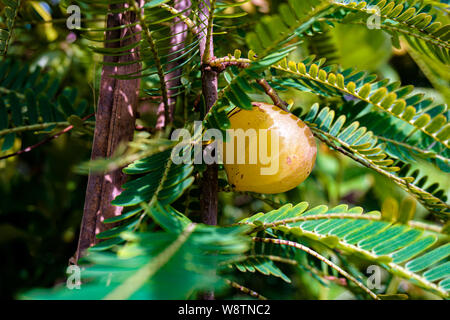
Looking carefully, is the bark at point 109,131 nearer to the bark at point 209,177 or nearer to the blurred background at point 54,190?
the bark at point 209,177

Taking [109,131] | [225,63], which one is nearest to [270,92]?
[225,63]

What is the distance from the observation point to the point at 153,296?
0.24 meters

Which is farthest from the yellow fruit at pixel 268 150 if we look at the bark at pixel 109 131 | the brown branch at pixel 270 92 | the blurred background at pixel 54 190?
the blurred background at pixel 54 190

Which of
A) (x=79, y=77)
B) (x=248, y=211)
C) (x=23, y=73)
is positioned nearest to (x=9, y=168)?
(x=79, y=77)

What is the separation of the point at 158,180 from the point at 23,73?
1.74 feet

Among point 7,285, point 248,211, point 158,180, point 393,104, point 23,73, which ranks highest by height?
point 23,73

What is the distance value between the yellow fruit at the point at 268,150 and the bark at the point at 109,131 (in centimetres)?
17

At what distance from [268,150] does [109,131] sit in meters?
0.24

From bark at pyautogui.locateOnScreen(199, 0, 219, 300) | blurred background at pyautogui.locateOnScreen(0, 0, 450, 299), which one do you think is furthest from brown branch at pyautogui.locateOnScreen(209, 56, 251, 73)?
blurred background at pyautogui.locateOnScreen(0, 0, 450, 299)

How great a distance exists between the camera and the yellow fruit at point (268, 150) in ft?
1.62

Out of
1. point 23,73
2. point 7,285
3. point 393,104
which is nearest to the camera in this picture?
point 393,104

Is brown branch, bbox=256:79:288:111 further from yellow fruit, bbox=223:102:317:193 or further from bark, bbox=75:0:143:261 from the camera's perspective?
bark, bbox=75:0:143:261

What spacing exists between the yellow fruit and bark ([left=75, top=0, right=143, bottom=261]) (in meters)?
0.17
